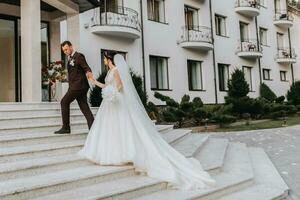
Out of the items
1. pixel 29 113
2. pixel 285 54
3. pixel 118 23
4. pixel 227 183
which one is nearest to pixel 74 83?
pixel 29 113

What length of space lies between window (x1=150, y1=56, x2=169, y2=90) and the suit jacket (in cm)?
1116

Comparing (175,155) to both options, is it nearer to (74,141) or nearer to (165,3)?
(74,141)

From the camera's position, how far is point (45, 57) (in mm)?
13703

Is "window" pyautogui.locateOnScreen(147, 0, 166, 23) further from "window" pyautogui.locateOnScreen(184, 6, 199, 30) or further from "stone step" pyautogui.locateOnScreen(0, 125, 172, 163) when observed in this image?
"stone step" pyautogui.locateOnScreen(0, 125, 172, 163)

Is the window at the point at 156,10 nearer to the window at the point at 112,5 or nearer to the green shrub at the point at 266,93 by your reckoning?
the window at the point at 112,5

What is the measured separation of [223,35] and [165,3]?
19.1ft

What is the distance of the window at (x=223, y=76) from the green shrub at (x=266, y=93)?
3818 millimetres

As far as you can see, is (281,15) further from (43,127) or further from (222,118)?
(43,127)

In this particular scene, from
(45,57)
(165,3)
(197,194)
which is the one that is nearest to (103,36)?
(45,57)

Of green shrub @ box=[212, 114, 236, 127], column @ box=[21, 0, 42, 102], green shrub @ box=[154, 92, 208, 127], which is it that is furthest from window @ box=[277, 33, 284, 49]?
column @ box=[21, 0, 42, 102]

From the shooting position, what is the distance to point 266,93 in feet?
85.1

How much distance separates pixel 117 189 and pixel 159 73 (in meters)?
14.5

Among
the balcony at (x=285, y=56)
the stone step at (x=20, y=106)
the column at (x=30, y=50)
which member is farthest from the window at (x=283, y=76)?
the stone step at (x=20, y=106)

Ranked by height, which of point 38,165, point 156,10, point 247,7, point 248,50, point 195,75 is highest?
point 247,7
